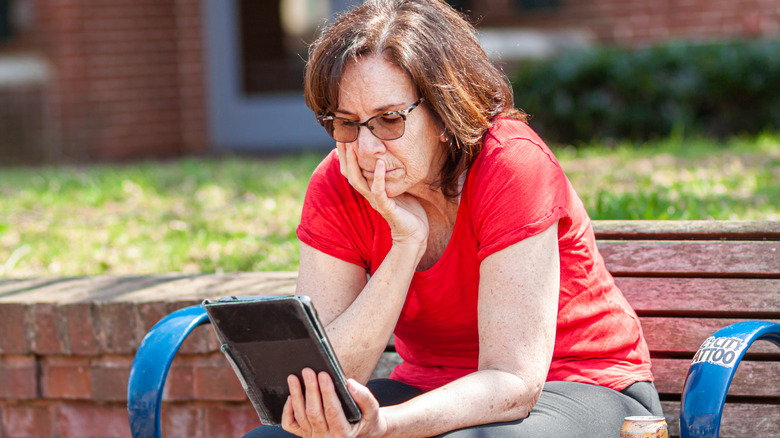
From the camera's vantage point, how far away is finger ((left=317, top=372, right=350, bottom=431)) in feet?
5.97

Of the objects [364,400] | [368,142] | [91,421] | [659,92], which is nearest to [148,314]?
[91,421]

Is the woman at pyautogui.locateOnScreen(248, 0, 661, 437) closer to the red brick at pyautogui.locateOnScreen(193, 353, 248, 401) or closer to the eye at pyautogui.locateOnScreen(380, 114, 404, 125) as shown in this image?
the eye at pyautogui.locateOnScreen(380, 114, 404, 125)

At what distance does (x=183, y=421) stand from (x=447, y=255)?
46.3 inches

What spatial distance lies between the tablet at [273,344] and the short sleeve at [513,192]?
477 mm

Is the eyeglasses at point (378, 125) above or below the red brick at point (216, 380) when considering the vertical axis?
above

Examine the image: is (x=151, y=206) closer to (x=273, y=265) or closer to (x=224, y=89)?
(x=273, y=265)

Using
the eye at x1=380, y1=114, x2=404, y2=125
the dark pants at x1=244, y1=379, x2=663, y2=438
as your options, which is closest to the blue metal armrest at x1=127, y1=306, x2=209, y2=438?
the dark pants at x1=244, y1=379, x2=663, y2=438

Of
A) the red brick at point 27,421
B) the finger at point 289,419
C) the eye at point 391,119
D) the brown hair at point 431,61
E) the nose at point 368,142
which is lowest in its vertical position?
the red brick at point 27,421

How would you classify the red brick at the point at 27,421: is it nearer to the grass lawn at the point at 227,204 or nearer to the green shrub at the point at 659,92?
the grass lawn at the point at 227,204

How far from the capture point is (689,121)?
21.6 ft

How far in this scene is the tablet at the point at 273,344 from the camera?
178 cm

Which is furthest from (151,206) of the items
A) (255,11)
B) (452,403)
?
(255,11)

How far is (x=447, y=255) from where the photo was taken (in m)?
2.23

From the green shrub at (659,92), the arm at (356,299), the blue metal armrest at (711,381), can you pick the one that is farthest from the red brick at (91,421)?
the green shrub at (659,92)
